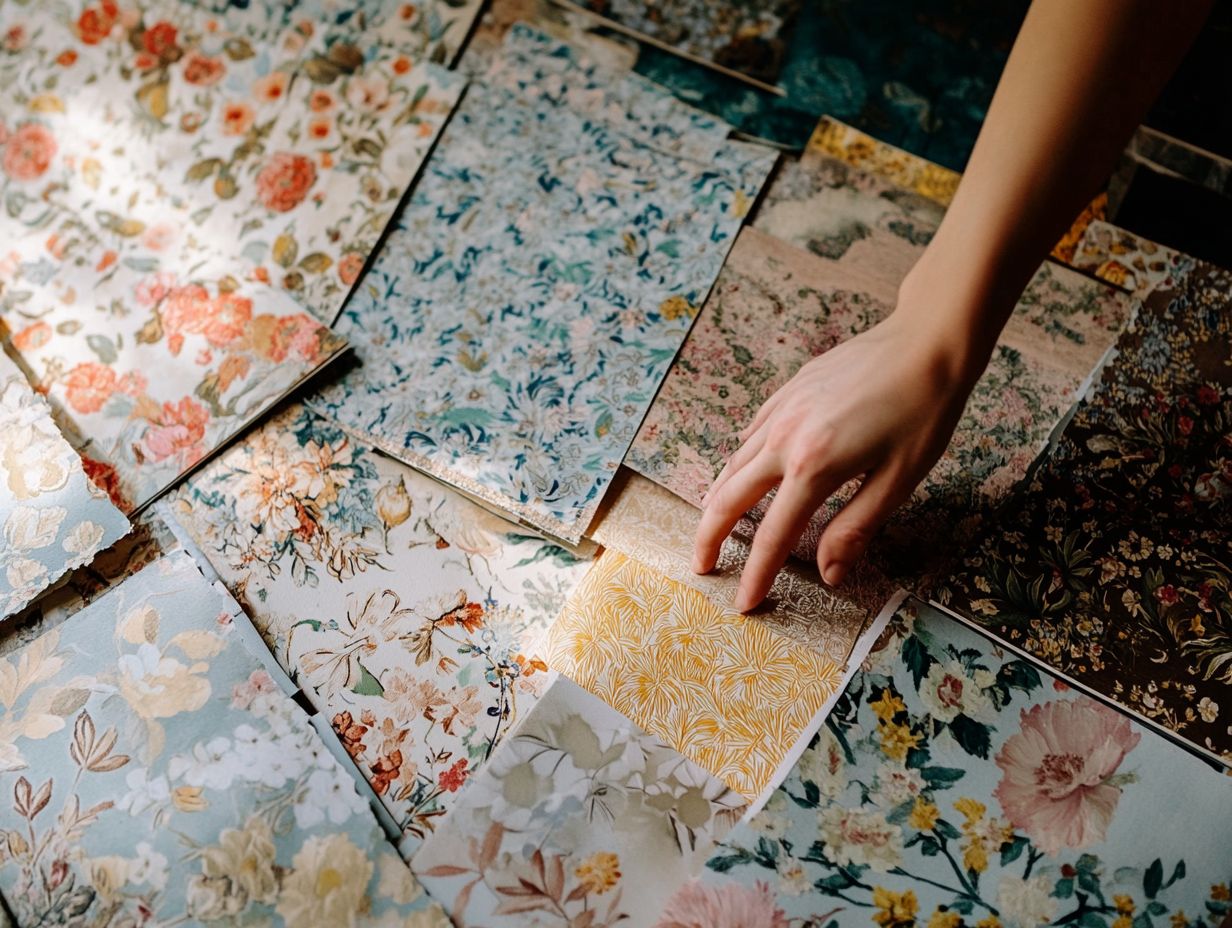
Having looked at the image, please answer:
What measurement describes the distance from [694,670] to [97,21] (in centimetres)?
126

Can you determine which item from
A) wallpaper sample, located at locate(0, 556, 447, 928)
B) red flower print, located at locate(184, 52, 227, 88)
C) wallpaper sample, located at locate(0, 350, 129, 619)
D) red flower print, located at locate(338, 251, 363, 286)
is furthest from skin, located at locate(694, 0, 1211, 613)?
red flower print, located at locate(184, 52, 227, 88)

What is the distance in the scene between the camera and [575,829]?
2.66 ft

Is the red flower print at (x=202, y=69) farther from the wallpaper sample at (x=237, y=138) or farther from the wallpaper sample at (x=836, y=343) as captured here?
the wallpaper sample at (x=836, y=343)

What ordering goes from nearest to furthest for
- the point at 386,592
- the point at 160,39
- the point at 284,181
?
the point at 386,592
the point at 284,181
the point at 160,39

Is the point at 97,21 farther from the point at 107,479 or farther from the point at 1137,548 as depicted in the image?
the point at 1137,548

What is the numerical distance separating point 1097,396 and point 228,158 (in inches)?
44.1

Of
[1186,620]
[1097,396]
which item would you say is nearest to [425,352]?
[1097,396]

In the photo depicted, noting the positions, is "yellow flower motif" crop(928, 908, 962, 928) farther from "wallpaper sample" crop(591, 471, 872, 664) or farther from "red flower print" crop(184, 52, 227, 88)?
"red flower print" crop(184, 52, 227, 88)

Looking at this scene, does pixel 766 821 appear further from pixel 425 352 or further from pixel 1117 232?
pixel 1117 232

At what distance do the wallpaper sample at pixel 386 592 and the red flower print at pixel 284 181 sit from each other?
0.30 meters

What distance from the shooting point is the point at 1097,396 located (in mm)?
959

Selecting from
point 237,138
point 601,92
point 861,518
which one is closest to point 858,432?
point 861,518

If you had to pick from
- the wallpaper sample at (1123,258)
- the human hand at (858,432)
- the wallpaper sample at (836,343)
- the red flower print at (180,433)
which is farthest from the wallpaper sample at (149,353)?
the wallpaper sample at (1123,258)

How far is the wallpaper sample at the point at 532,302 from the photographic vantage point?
990 mm
